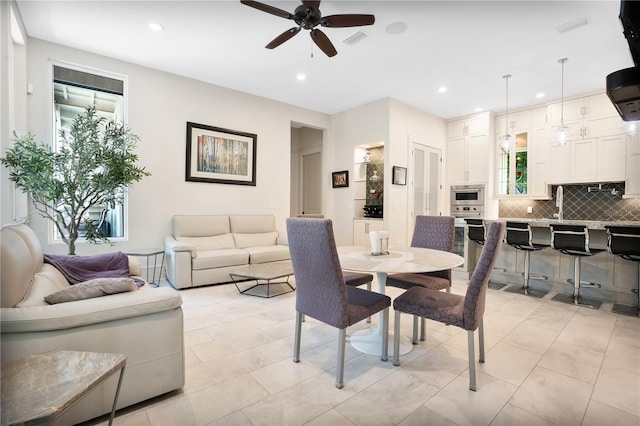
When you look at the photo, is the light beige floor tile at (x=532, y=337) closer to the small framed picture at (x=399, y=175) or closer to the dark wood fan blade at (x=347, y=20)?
the dark wood fan blade at (x=347, y=20)

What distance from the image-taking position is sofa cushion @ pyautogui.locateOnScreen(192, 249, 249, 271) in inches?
156

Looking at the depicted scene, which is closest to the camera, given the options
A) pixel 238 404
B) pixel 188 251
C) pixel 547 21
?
pixel 238 404

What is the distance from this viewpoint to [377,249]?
2.34 m

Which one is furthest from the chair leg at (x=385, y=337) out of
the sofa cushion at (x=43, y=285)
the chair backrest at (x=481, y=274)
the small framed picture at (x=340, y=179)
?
the small framed picture at (x=340, y=179)

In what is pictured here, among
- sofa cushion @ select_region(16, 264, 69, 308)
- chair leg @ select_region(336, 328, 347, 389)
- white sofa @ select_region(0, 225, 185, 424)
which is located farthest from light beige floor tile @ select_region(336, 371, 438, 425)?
sofa cushion @ select_region(16, 264, 69, 308)

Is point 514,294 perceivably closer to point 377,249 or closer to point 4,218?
point 377,249

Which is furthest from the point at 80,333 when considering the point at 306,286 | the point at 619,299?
the point at 619,299

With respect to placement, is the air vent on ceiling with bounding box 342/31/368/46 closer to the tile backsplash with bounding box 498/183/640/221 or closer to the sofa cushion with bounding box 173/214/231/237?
the sofa cushion with bounding box 173/214/231/237

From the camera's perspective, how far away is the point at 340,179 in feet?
20.3

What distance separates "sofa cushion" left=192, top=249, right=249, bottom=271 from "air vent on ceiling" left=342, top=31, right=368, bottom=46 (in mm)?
3104

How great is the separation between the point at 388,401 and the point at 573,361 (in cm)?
157

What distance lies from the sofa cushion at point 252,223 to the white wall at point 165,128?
0.21 m

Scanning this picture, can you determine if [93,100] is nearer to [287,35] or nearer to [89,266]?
[89,266]

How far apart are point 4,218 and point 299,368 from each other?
3.10 m
